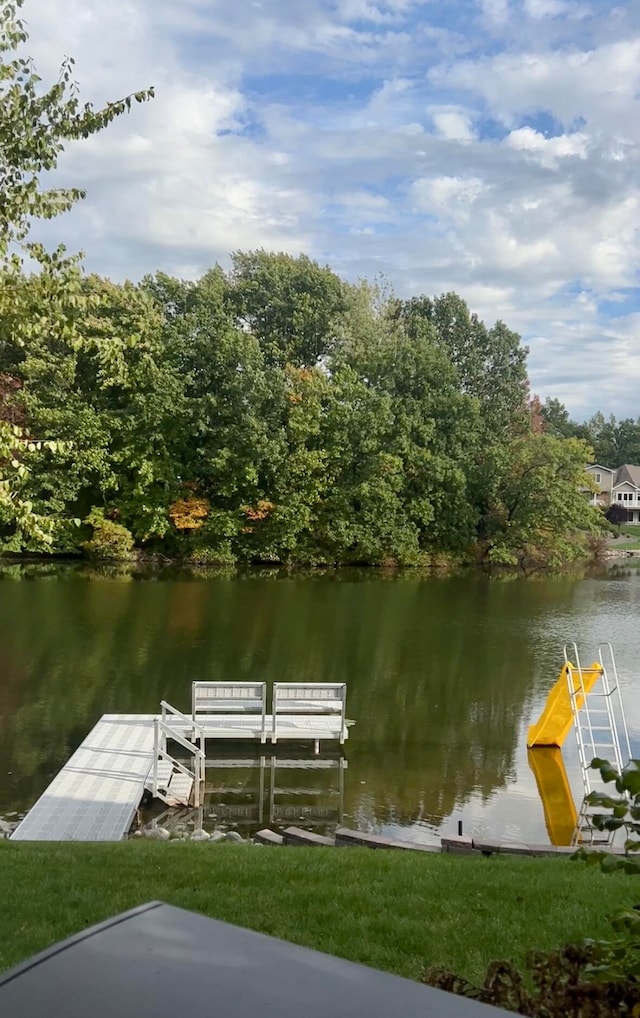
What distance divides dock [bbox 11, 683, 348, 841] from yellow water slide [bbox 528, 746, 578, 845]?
2.85m

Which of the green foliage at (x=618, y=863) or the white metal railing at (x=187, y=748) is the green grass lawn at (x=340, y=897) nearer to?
the green foliage at (x=618, y=863)

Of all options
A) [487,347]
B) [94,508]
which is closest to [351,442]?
[94,508]

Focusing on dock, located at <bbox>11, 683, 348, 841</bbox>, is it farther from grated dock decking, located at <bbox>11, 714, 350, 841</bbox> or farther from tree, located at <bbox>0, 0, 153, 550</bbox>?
tree, located at <bbox>0, 0, 153, 550</bbox>

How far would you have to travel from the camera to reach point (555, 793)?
36.2 ft

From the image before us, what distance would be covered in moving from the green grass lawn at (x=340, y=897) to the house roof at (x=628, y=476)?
71196 millimetres

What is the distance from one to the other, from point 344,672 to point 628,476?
6296 cm

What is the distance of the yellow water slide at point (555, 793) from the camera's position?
31.8ft

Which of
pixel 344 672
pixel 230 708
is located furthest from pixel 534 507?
pixel 230 708

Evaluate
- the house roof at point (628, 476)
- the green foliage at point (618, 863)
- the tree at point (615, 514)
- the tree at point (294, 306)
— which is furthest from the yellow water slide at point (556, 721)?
the house roof at point (628, 476)

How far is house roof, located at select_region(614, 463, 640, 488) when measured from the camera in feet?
242

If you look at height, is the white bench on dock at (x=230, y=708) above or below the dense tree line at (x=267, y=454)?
below

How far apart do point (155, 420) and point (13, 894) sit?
33072mm

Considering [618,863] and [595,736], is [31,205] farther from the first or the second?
[595,736]

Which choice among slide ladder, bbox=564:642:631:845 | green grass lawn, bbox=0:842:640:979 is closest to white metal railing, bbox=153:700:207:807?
green grass lawn, bbox=0:842:640:979
